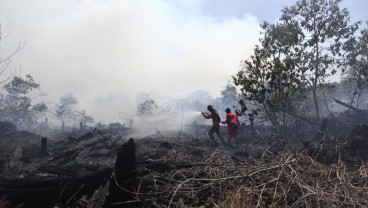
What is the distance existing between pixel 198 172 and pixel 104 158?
24.4 feet

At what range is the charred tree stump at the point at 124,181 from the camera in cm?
491

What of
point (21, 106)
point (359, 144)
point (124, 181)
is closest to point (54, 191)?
point (124, 181)

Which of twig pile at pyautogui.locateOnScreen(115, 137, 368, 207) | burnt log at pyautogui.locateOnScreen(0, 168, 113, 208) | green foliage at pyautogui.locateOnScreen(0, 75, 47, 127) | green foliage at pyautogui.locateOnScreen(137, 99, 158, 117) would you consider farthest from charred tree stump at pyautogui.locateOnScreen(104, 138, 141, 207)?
green foliage at pyautogui.locateOnScreen(0, 75, 47, 127)

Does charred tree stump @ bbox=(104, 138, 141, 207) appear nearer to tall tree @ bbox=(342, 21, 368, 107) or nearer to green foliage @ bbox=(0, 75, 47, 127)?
tall tree @ bbox=(342, 21, 368, 107)

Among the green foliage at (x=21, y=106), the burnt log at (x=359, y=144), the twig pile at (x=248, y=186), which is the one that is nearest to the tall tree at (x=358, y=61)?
the burnt log at (x=359, y=144)

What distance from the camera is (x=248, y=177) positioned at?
5.14 metres

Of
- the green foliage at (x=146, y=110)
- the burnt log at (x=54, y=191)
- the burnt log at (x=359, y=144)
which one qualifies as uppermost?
the green foliage at (x=146, y=110)

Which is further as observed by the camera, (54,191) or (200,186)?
(54,191)

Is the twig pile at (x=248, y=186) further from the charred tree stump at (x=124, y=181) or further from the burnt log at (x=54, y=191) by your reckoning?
the burnt log at (x=54, y=191)

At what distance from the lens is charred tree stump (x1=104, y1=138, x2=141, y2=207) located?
491cm

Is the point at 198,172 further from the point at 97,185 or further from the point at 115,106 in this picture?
the point at 115,106

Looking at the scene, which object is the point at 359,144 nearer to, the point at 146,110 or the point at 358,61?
the point at 358,61

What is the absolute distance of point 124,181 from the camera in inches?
207

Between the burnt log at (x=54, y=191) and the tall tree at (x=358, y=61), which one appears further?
the tall tree at (x=358, y=61)
